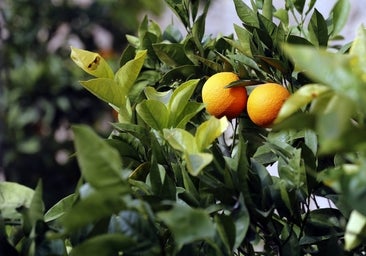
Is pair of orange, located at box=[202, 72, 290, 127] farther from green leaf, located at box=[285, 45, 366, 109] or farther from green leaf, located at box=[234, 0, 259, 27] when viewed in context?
green leaf, located at box=[285, 45, 366, 109]

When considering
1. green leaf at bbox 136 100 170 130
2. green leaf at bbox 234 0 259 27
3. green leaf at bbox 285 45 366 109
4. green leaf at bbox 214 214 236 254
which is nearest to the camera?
green leaf at bbox 285 45 366 109

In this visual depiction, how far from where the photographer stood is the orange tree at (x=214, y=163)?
48 cm

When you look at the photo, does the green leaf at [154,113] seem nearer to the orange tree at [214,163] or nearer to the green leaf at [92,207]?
the orange tree at [214,163]

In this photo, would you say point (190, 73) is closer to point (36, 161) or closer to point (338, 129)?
point (338, 129)

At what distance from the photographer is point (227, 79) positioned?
78 cm

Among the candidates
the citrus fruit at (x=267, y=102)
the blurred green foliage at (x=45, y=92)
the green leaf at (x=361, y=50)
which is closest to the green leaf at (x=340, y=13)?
the citrus fruit at (x=267, y=102)

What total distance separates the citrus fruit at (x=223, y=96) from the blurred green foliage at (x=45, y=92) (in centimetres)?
212

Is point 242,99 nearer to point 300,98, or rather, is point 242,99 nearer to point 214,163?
point 214,163

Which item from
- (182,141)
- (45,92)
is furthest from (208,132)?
(45,92)

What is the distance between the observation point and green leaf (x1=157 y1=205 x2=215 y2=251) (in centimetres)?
48

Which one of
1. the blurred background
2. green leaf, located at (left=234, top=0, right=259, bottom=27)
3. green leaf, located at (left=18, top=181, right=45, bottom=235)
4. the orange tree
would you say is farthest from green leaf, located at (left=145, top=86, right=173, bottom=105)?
the blurred background

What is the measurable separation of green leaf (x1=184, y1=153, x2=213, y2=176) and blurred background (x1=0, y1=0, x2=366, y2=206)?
2218 mm

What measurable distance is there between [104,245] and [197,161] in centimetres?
12

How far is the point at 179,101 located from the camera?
73 cm
